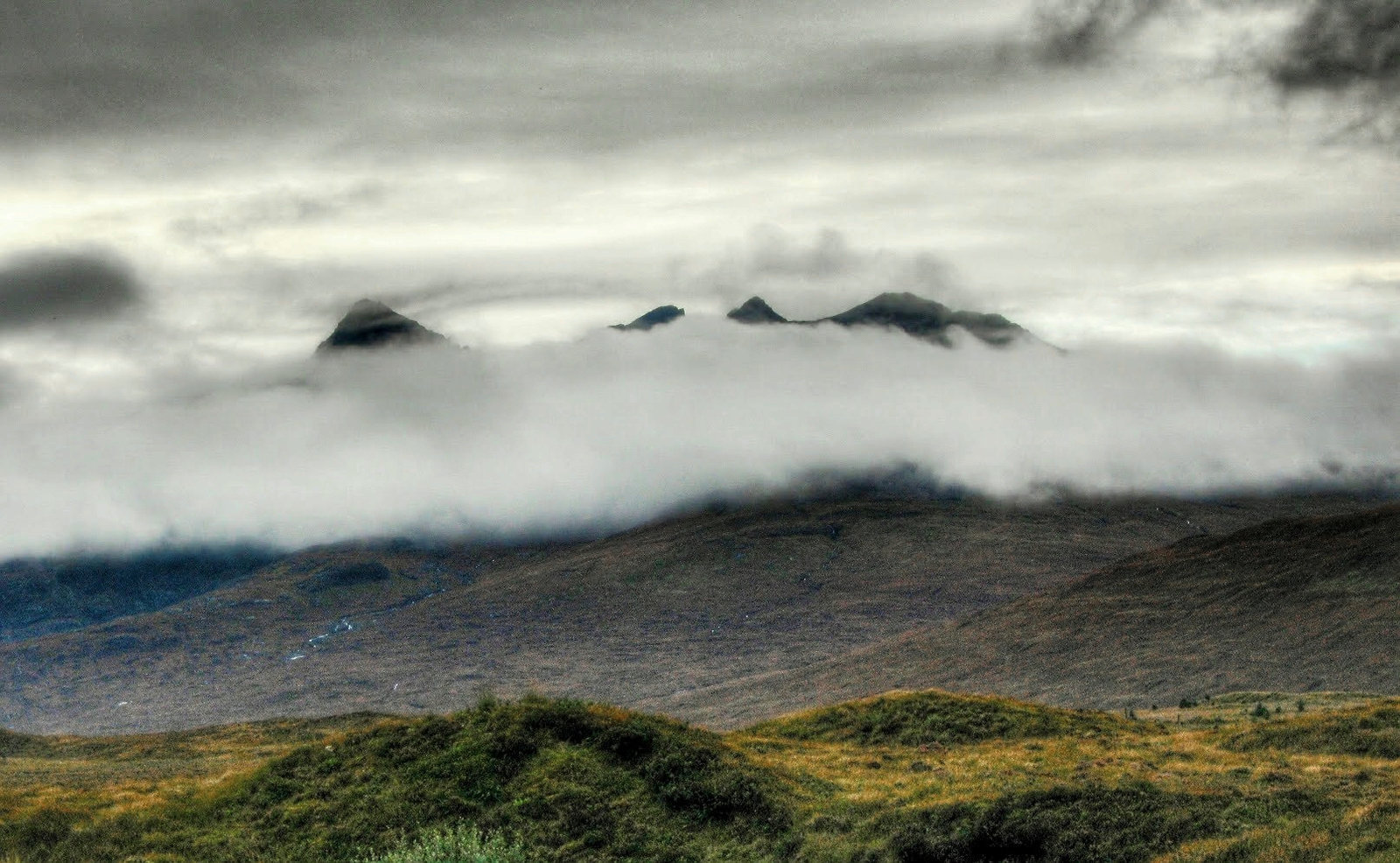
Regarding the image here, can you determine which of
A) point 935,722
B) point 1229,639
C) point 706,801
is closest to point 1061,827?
point 706,801

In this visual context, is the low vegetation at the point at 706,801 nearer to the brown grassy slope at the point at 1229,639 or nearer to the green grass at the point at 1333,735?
the green grass at the point at 1333,735

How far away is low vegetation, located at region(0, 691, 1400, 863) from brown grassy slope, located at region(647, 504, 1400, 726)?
342 feet

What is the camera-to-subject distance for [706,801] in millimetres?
31984

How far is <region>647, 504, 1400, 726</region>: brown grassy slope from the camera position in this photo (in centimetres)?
14262

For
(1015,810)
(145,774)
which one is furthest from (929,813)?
(145,774)

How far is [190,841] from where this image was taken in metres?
31.8

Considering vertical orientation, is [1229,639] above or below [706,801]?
below

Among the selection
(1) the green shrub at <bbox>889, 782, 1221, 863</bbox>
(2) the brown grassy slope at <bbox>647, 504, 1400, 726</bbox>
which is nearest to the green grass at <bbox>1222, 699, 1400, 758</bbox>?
(1) the green shrub at <bbox>889, 782, 1221, 863</bbox>

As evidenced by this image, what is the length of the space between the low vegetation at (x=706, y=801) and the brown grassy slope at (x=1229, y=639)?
104365 millimetres

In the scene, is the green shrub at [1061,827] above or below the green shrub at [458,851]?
below

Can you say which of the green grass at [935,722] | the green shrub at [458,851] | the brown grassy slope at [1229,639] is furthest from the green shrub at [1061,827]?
the brown grassy slope at [1229,639]

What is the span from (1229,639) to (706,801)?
496ft

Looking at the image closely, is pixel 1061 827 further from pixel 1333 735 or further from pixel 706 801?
pixel 1333 735

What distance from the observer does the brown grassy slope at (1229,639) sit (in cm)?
14262
